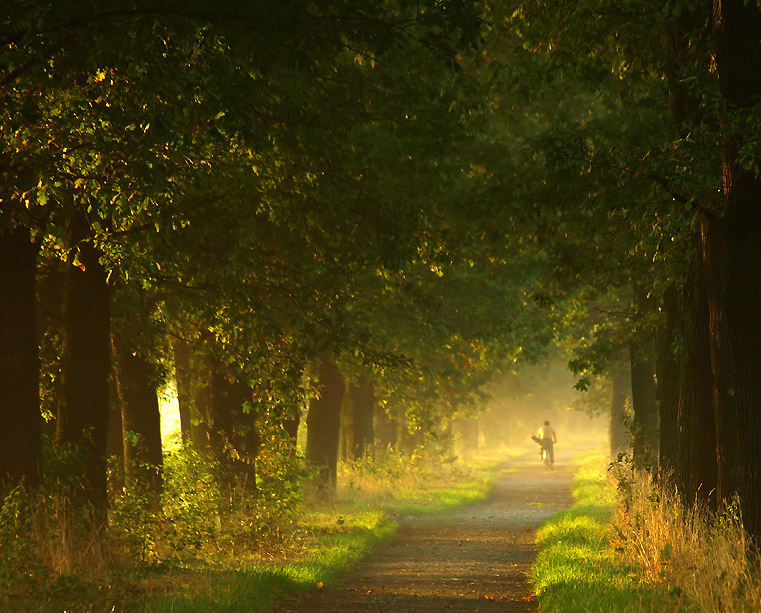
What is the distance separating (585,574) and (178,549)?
4958mm

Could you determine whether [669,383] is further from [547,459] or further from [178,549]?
[547,459]

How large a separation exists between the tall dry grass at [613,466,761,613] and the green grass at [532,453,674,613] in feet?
0.82

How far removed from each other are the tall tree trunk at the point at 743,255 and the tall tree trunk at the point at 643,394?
26.2 feet

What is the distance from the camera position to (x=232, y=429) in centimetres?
1664

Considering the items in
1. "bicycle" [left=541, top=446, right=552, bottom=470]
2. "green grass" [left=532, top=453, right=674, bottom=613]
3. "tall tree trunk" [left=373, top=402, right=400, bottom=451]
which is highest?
"tall tree trunk" [left=373, top=402, right=400, bottom=451]

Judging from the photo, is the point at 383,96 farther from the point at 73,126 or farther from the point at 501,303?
the point at 501,303

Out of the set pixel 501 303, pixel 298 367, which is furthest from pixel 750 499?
pixel 501 303

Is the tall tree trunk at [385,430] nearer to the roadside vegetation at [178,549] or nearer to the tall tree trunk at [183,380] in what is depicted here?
the tall tree trunk at [183,380]

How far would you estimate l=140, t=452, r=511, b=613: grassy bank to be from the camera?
34.5 feet

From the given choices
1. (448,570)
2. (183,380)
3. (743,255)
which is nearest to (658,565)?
(743,255)

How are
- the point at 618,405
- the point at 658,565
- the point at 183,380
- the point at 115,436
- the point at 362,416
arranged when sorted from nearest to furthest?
the point at 658,565 < the point at 115,436 < the point at 183,380 < the point at 362,416 < the point at 618,405

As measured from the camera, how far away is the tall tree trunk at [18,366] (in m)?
11.0

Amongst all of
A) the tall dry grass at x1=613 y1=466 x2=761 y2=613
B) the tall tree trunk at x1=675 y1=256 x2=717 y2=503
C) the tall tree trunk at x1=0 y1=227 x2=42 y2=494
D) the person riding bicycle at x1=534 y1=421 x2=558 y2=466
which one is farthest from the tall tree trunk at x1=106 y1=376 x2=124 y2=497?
the person riding bicycle at x1=534 y1=421 x2=558 y2=466

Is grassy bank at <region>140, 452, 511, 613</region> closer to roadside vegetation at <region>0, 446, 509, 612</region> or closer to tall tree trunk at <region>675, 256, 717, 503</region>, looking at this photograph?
roadside vegetation at <region>0, 446, 509, 612</region>
